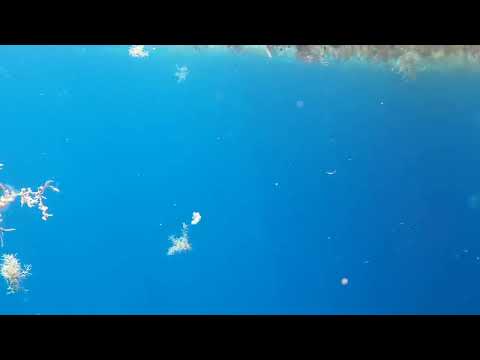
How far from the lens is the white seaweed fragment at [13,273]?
Answer: 9.57ft

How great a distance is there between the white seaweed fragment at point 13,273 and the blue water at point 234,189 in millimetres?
60

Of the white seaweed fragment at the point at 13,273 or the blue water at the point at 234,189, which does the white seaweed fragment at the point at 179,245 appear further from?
the white seaweed fragment at the point at 13,273

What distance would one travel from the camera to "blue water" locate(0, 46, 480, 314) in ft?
9.55

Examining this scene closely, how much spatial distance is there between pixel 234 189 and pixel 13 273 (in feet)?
5.59

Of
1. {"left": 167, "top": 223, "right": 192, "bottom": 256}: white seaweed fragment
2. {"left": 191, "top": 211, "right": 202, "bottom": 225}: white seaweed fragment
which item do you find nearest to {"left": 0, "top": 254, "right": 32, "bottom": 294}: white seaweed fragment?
{"left": 167, "top": 223, "right": 192, "bottom": 256}: white seaweed fragment

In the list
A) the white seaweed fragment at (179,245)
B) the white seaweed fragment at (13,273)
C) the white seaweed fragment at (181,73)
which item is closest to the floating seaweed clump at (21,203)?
the white seaweed fragment at (13,273)

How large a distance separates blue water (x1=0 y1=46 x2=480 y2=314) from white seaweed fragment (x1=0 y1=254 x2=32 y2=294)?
6 cm

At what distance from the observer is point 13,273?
9.61 ft

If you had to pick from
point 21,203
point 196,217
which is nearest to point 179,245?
point 196,217

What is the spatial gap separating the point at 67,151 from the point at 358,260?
2263mm

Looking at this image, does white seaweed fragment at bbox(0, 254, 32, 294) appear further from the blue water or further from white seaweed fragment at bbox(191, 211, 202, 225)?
white seaweed fragment at bbox(191, 211, 202, 225)

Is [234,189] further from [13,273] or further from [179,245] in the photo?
[13,273]

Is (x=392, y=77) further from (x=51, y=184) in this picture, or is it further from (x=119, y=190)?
(x=51, y=184)
